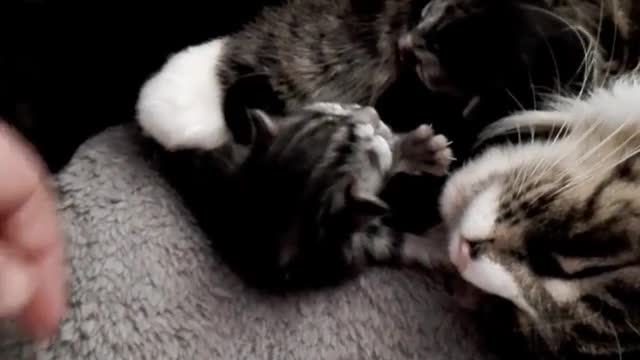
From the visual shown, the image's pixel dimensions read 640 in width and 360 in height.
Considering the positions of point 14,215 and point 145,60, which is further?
point 145,60

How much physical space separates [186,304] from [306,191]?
19 cm

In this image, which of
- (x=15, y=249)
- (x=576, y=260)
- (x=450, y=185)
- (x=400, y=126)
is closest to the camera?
(x=15, y=249)

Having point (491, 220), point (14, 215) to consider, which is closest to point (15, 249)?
point (14, 215)

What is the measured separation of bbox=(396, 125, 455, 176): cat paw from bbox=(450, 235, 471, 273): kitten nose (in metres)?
0.14

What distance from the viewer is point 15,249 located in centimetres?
74

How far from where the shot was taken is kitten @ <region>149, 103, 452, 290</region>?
43.5 inches

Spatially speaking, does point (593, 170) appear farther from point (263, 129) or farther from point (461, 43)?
point (263, 129)

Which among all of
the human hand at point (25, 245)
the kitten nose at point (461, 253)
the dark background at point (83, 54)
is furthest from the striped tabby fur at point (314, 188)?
the human hand at point (25, 245)

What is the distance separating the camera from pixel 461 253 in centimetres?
100

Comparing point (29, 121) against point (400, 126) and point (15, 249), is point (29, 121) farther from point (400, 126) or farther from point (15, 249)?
point (15, 249)

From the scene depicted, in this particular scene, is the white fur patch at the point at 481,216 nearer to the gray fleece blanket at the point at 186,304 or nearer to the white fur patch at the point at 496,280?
the white fur patch at the point at 496,280

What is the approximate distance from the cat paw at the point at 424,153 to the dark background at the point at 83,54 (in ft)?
0.94

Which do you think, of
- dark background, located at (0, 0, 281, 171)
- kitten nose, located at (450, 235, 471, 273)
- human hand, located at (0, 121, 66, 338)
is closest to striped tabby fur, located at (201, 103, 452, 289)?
kitten nose, located at (450, 235, 471, 273)

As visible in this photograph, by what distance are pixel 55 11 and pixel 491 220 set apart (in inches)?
24.4
